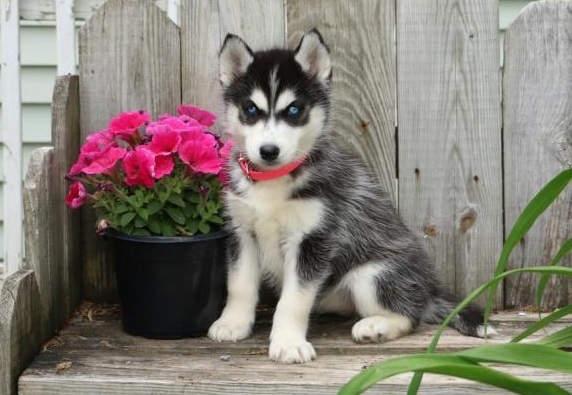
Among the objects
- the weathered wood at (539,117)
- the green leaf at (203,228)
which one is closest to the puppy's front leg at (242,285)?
the green leaf at (203,228)

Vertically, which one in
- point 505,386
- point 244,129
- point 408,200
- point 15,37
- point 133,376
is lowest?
point 133,376

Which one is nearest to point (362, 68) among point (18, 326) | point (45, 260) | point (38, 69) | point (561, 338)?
point (45, 260)

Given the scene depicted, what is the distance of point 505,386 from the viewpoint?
4.36ft

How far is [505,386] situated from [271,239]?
1.67 metres

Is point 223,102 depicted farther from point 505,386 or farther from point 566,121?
point 505,386

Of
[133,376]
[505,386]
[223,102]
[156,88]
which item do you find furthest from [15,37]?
[505,386]

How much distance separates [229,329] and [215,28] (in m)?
1.22

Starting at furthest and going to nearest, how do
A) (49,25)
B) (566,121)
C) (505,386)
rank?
(49,25)
(566,121)
(505,386)

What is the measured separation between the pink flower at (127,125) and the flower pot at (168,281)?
36cm

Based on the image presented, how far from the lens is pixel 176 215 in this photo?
2.87 m

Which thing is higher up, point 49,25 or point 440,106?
point 49,25

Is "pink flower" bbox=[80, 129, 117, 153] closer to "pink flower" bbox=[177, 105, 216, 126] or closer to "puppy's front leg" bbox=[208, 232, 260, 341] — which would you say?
"pink flower" bbox=[177, 105, 216, 126]

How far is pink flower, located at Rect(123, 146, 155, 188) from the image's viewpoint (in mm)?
2824

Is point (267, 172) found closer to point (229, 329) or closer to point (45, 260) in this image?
point (229, 329)
